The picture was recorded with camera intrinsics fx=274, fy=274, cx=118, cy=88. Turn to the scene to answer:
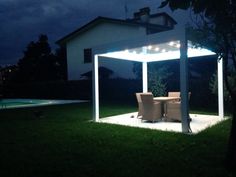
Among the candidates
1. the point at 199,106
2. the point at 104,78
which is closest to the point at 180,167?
the point at 199,106

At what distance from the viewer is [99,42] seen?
25453 millimetres

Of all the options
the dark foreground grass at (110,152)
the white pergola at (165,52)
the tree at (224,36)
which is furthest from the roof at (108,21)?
the tree at (224,36)

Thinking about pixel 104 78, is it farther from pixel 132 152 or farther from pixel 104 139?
pixel 132 152

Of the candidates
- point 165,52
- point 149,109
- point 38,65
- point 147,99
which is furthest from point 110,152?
point 38,65

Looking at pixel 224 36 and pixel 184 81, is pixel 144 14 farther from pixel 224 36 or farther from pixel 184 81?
pixel 224 36

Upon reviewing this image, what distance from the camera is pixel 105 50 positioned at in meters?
10.3

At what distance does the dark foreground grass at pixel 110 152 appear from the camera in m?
4.86

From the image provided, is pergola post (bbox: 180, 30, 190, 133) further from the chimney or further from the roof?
the chimney

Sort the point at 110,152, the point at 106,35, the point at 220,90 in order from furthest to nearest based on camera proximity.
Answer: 1. the point at 106,35
2. the point at 220,90
3. the point at 110,152

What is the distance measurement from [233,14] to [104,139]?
473cm

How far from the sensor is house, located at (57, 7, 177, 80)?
917 inches

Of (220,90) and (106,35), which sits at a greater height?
(106,35)

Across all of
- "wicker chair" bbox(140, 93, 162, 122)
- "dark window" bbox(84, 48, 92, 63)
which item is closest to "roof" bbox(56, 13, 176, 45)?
"dark window" bbox(84, 48, 92, 63)

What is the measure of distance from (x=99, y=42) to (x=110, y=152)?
20.2m
